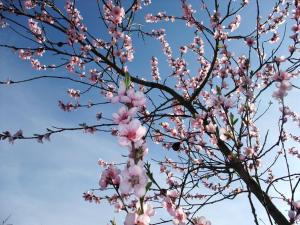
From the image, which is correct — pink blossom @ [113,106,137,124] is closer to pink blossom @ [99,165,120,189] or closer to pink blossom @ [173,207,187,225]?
pink blossom @ [99,165,120,189]

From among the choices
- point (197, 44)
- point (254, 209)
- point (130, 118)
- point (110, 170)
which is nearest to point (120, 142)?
point (130, 118)

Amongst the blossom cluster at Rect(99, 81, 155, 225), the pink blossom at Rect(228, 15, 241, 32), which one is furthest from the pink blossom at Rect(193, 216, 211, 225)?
the pink blossom at Rect(228, 15, 241, 32)

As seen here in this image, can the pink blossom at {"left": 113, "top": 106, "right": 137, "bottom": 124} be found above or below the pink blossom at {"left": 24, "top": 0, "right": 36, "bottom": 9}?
below

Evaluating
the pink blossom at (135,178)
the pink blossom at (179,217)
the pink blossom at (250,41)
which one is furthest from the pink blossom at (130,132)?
the pink blossom at (250,41)

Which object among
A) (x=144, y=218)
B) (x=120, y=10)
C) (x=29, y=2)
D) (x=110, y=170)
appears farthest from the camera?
(x=29, y=2)

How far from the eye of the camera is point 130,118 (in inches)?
70.7

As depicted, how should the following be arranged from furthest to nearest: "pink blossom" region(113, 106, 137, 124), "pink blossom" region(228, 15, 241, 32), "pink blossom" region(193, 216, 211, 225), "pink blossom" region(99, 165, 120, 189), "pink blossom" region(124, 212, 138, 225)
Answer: "pink blossom" region(228, 15, 241, 32) < "pink blossom" region(193, 216, 211, 225) < "pink blossom" region(99, 165, 120, 189) < "pink blossom" region(113, 106, 137, 124) < "pink blossom" region(124, 212, 138, 225)

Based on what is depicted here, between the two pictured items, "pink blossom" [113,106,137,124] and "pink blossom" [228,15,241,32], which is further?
"pink blossom" [228,15,241,32]

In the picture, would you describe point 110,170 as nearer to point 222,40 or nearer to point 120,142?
point 120,142

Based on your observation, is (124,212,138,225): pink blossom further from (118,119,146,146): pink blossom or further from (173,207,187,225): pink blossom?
(173,207,187,225): pink blossom

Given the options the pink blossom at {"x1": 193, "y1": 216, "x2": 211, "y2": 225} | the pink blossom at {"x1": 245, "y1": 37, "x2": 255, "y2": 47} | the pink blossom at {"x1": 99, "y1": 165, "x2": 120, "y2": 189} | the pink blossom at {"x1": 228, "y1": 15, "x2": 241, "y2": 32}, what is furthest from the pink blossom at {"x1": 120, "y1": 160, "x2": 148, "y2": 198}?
the pink blossom at {"x1": 228, "y1": 15, "x2": 241, "y2": 32}

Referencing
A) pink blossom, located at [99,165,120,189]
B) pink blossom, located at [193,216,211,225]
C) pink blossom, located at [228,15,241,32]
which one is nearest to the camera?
pink blossom, located at [99,165,120,189]

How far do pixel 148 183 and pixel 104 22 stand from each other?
199 inches

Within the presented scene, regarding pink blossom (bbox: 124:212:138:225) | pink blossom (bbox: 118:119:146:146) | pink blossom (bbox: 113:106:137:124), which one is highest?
pink blossom (bbox: 113:106:137:124)
